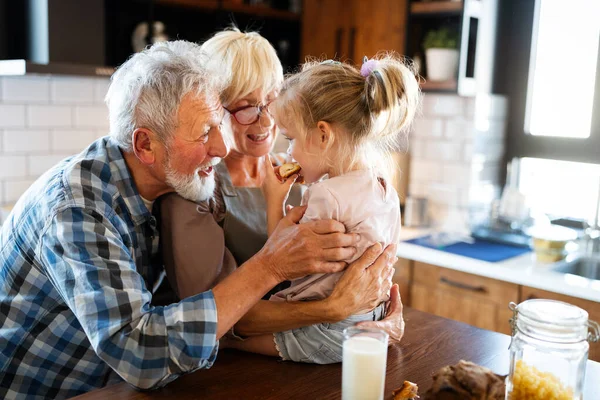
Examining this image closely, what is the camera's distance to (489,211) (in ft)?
10.8

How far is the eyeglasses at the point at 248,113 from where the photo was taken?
1.86 m

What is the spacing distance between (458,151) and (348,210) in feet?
6.80

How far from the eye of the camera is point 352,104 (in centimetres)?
146

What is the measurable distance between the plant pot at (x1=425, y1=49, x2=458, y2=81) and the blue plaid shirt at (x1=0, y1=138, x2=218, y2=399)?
7.12 feet

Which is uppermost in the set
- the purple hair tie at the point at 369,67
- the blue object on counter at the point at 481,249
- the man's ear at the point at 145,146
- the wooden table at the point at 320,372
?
the purple hair tie at the point at 369,67

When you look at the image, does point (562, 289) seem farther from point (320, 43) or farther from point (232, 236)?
point (320, 43)

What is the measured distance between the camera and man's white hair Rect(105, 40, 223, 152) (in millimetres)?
1452

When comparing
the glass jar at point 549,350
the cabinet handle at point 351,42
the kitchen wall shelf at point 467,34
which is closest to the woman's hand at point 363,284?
the glass jar at point 549,350

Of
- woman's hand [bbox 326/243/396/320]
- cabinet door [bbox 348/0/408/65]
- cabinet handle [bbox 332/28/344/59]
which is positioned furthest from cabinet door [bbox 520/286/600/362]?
cabinet handle [bbox 332/28/344/59]

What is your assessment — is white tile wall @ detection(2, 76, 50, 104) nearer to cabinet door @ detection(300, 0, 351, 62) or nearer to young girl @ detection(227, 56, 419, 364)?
cabinet door @ detection(300, 0, 351, 62)

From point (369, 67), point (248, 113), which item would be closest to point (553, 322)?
point (369, 67)

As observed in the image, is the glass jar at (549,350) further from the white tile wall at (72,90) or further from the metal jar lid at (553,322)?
the white tile wall at (72,90)

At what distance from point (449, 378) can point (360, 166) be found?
612 mm

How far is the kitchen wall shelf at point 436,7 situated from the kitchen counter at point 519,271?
4.16ft
